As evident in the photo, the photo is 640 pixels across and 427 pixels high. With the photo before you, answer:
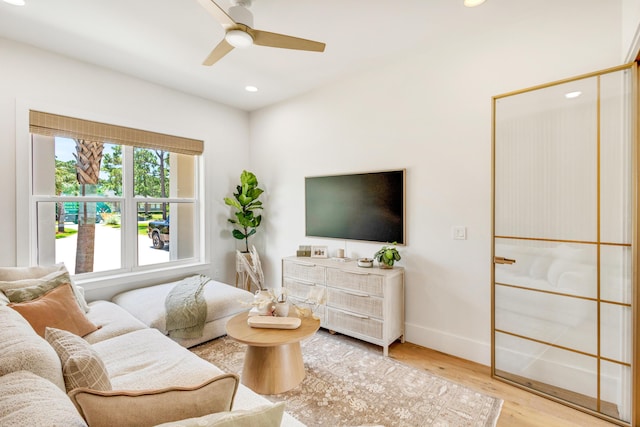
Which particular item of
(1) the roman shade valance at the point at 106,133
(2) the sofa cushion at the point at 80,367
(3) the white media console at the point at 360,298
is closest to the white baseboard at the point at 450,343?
(3) the white media console at the point at 360,298

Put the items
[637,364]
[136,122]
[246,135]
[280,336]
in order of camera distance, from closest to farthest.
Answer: [637,364]
[280,336]
[136,122]
[246,135]

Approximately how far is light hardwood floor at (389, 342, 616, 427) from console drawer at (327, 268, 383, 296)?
614 mm

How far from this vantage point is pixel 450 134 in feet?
8.77

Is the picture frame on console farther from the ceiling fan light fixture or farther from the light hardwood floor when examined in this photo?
the ceiling fan light fixture

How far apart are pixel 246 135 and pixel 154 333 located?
122 inches

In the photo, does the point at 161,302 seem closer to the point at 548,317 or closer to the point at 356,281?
the point at 356,281

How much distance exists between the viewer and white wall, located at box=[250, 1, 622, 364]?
2.19m

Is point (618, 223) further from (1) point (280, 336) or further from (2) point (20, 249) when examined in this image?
(2) point (20, 249)

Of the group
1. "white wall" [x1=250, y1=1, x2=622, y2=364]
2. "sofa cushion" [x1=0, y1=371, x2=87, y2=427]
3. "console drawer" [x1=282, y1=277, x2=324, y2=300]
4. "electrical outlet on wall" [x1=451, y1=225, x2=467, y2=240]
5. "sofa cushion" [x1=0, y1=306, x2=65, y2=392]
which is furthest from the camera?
"console drawer" [x1=282, y1=277, x2=324, y2=300]

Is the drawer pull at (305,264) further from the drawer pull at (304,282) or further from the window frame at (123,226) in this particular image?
the window frame at (123,226)

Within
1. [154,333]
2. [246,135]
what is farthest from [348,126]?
[154,333]

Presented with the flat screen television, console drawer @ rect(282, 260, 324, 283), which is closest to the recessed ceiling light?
the flat screen television

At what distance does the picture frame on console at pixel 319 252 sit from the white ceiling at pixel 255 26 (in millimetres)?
1978

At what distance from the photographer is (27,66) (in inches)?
105
